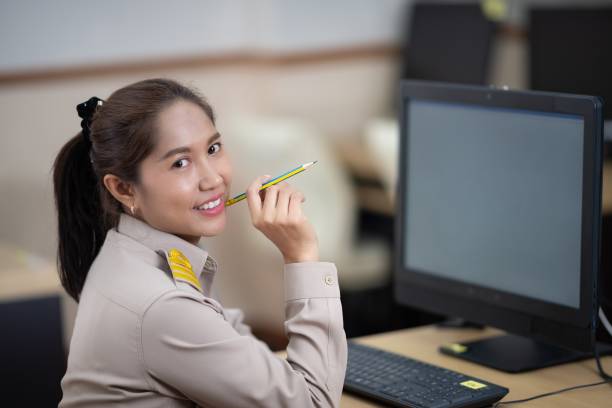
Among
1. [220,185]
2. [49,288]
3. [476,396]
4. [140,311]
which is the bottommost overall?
[49,288]

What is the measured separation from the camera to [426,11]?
409 cm

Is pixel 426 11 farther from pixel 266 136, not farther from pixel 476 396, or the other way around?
pixel 476 396

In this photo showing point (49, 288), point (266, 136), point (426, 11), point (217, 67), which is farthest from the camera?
point (426, 11)

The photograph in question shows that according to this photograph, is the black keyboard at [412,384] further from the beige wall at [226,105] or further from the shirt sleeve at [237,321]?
the beige wall at [226,105]

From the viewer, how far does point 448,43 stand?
4.00 metres

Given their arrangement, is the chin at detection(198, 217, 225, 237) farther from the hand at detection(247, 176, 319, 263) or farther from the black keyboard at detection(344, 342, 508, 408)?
the black keyboard at detection(344, 342, 508, 408)

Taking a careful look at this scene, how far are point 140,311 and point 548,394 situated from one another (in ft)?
2.06

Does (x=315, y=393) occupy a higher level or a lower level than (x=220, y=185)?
lower

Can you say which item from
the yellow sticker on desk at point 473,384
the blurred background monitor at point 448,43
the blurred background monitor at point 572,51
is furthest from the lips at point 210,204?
the blurred background monitor at point 448,43

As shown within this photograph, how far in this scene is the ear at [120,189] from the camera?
55.0 inches

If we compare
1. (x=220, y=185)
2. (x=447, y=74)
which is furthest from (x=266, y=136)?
(x=220, y=185)

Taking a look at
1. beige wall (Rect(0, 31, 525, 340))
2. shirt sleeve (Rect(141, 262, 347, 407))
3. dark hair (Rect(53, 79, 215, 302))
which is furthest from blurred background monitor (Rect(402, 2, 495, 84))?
shirt sleeve (Rect(141, 262, 347, 407))

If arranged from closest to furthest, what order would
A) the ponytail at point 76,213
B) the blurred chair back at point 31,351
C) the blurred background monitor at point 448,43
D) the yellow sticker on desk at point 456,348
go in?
the ponytail at point 76,213
the yellow sticker on desk at point 456,348
the blurred chair back at point 31,351
the blurred background monitor at point 448,43

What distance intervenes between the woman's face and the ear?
0.5 inches
